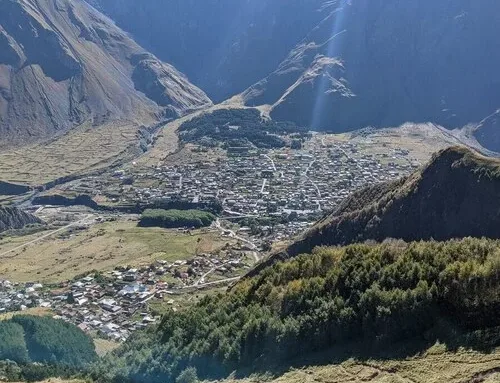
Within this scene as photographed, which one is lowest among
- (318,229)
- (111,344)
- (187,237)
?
(111,344)

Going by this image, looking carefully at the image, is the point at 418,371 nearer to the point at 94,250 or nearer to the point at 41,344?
the point at 41,344

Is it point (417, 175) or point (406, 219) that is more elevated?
point (417, 175)

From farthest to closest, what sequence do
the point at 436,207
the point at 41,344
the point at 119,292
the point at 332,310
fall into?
the point at 119,292 → the point at 41,344 → the point at 436,207 → the point at 332,310

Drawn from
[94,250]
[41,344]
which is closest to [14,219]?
[94,250]

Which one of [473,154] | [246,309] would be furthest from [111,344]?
[473,154]

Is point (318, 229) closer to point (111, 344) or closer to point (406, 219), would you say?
point (406, 219)

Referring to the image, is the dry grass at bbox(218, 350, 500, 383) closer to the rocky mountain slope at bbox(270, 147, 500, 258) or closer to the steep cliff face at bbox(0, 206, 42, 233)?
the rocky mountain slope at bbox(270, 147, 500, 258)

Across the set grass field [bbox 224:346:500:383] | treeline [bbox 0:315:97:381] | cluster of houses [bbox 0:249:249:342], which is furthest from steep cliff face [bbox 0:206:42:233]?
grass field [bbox 224:346:500:383]
